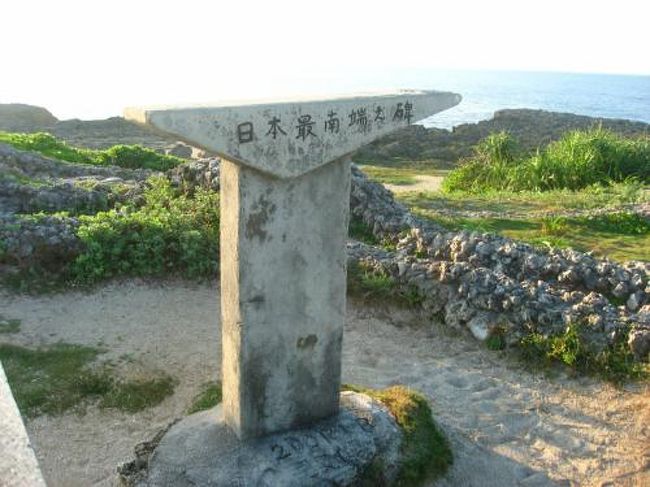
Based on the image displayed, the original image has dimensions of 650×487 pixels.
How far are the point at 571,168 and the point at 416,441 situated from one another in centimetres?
1357

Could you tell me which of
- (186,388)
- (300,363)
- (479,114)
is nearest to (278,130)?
(300,363)

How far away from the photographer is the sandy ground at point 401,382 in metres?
5.59

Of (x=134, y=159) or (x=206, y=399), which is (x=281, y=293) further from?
(x=134, y=159)

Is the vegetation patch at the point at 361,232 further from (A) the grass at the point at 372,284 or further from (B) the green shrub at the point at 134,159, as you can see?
(B) the green shrub at the point at 134,159

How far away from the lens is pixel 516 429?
6105mm

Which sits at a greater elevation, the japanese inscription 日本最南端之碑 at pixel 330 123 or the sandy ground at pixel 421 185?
the japanese inscription 日本最南端之碑 at pixel 330 123

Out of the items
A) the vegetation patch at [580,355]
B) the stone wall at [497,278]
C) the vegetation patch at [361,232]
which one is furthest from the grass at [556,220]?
the vegetation patch at [580,355]

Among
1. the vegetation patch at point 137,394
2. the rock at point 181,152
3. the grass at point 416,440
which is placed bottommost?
the vegetation patch at point 137,394

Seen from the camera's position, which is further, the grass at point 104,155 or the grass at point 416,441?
the grass at point 104,155

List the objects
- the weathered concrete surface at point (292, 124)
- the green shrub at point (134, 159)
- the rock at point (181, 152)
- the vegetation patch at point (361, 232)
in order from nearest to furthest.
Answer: the weathered concrete surface at point (292, 124) → the vegetation patch at point (361, 232) → the green shrub at point (134, 159) → the rock at point (181, 152)

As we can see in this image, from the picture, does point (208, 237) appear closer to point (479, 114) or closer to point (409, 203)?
point (409, 203)

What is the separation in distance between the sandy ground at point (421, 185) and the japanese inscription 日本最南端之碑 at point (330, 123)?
1402 centimetres

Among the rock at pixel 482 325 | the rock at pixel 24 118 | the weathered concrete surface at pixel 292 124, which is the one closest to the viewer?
the weathered concrete surface at pixel 292 124

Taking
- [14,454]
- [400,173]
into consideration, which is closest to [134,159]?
[400,173]
